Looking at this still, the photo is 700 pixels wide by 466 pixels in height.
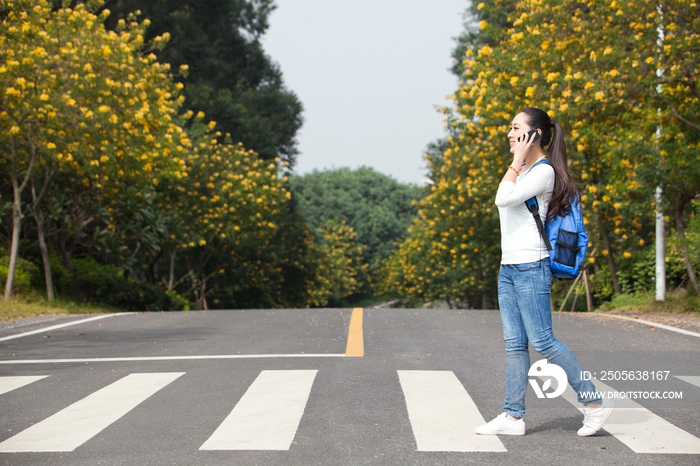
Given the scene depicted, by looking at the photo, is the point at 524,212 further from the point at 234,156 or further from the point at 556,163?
the point at 234,156

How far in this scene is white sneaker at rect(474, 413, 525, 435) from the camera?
5281mm

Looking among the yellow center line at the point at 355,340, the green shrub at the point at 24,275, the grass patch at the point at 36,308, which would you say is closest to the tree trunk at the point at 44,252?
the grass patch at the point at 36,308

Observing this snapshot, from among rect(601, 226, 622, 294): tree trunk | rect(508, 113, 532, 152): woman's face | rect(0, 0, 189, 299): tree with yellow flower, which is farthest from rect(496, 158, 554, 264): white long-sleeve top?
rect(601, 226, 622, 294): tree trunk

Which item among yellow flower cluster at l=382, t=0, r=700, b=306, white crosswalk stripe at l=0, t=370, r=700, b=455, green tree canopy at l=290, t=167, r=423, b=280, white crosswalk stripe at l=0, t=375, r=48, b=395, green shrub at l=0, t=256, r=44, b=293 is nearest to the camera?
white crosswalk stripe at l=0, t=370, r=700, b=455

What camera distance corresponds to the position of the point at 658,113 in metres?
→ 16.6

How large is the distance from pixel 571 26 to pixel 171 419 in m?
13.6

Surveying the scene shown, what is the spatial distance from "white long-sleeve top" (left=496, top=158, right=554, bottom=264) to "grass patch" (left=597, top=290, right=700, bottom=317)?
35.8 ft

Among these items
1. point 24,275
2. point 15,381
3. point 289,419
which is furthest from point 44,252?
point 289,419

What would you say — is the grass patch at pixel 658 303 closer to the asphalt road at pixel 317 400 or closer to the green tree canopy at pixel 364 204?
the asphalt road at pixel 317 400

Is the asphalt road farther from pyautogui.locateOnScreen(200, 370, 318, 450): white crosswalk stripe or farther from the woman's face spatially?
the woman's face

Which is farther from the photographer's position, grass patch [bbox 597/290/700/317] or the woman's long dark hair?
grass patch [bbox 597/290/700/317]

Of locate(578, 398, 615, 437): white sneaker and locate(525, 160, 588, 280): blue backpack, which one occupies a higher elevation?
locate(525, 160, 588, 280): blue backpack

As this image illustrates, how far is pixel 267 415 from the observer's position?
234 inches

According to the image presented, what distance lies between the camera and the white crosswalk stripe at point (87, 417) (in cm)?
517
